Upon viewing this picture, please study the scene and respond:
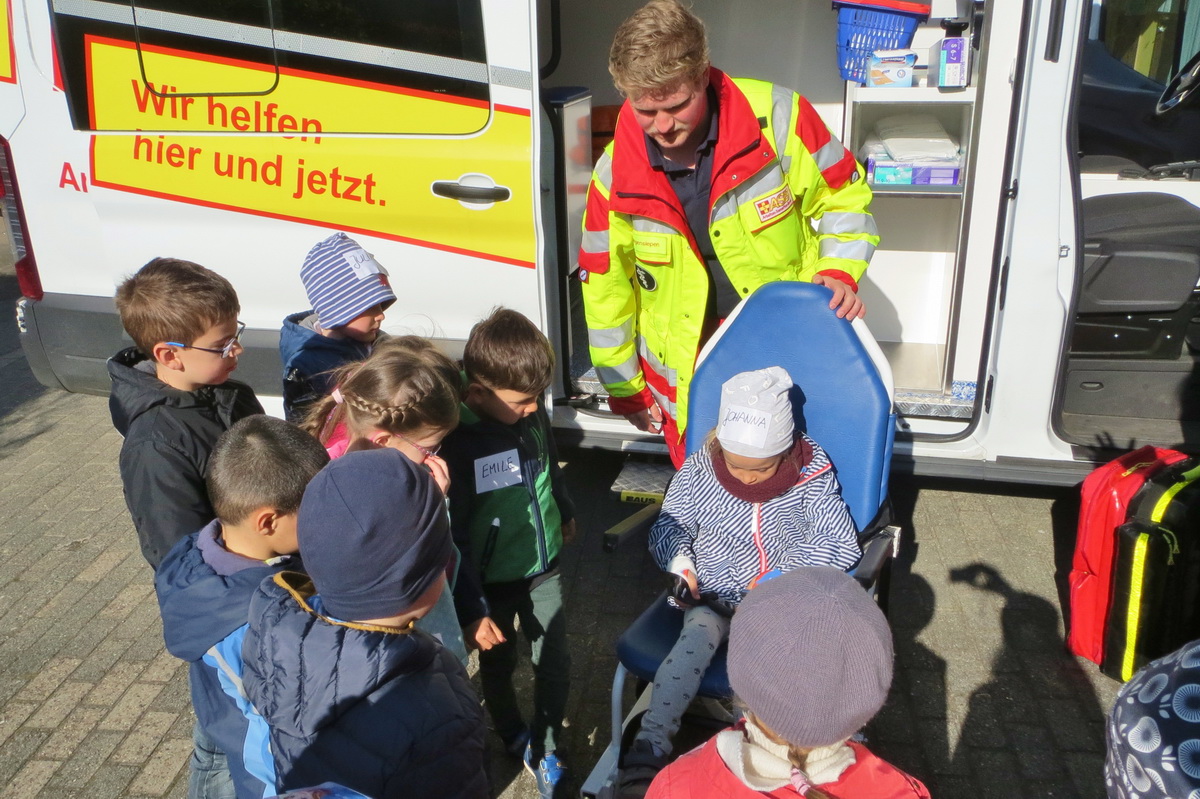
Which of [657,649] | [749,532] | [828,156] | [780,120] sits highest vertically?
[780,120]

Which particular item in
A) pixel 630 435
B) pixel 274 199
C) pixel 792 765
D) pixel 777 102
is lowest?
pixel 630 435

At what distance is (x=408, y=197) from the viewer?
2959mm

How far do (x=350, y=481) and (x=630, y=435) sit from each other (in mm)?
2082

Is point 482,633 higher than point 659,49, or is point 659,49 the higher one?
point 659,49

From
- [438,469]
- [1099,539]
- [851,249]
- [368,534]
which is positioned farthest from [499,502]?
[1099,539]

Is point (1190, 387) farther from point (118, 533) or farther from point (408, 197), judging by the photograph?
point (118, 533)

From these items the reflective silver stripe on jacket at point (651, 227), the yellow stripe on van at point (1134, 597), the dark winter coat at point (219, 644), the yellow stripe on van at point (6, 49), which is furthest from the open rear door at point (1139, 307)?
the yellow stripe on van at point (6, 49)

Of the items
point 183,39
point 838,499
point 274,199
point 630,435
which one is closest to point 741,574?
point 838,499

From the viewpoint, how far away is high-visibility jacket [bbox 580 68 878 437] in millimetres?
2447

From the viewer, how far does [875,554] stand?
2221 mm

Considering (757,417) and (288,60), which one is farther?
(288,60)

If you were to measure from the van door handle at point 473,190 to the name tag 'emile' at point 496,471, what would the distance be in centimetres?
114

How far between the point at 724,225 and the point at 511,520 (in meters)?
1.03

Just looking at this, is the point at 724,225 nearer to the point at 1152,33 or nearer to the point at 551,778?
the point at 551,778
